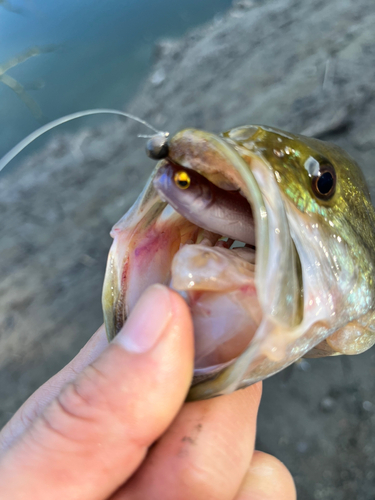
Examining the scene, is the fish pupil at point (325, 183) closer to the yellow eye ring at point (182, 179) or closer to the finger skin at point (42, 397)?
the yellow eye ring at point (182, 179)

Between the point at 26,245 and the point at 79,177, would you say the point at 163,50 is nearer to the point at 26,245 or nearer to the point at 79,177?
the point at 79,177

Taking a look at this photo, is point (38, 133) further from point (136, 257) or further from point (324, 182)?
point (324, 182)

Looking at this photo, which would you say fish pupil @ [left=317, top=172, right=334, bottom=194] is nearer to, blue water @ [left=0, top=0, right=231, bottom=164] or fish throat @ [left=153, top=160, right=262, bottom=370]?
fish throat @ [left=153, top=160, right=262, bottom=370]

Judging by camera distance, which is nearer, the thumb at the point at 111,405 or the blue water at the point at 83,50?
the thumb at the point at 111,405

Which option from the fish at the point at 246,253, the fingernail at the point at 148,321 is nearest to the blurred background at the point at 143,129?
the fish at the point at 246,253

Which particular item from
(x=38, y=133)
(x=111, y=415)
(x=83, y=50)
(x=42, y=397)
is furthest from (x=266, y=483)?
(x=83, y=50)

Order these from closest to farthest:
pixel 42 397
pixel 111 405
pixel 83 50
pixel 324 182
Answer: pixel 111 405
pixel 324 182
pixel 42 397
pixel 83 50
